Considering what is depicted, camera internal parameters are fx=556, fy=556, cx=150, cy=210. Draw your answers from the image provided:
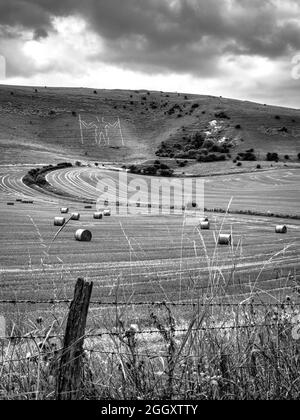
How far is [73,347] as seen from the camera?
4.07m

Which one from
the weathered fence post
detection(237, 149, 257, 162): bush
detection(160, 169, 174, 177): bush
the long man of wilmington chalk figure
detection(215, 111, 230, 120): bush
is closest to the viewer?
the weathered fence post

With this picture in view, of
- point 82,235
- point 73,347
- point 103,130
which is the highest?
point 103,130

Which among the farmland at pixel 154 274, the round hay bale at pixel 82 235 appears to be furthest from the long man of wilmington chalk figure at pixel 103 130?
the round hay bale at pixel 82 235

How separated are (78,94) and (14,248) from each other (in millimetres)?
117602

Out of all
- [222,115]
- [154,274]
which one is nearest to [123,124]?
[222,115]

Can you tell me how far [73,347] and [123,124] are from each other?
116713mm

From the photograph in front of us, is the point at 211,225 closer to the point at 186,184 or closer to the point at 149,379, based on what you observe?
the point at 149,379

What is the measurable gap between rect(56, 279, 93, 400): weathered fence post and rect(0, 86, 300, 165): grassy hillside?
7164 centimetres

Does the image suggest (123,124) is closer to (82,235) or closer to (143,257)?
(82,235)

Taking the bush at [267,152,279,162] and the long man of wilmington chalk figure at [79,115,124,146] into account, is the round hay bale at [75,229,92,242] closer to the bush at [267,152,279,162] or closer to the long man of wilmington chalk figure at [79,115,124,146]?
the bush at [267,152,279,162]

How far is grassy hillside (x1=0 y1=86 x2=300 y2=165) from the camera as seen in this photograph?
92.6 meters

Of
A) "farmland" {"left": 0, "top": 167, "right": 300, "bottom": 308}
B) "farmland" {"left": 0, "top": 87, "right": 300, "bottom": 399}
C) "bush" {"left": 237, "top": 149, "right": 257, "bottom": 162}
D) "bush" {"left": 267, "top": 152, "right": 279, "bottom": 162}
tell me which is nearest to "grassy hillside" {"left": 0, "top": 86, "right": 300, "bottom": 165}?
"farmland" {"left": 0, "top": 87, "right": 300, "bottom": 399}

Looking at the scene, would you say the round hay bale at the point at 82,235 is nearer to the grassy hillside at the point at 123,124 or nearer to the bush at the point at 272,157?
the grassy hillside at the point at 123,124

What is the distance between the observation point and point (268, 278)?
1412cm
